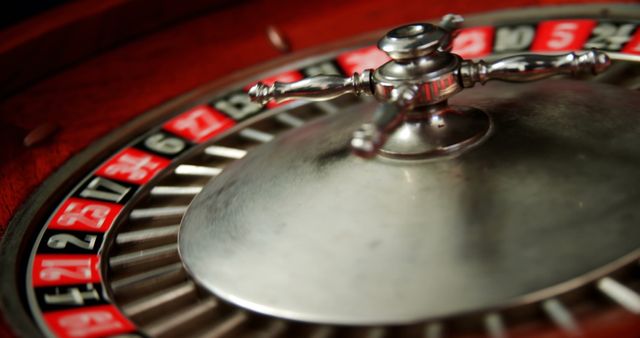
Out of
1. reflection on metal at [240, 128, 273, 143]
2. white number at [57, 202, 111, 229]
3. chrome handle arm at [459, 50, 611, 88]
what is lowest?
reflection on metal at [240, 128, 273, 143]

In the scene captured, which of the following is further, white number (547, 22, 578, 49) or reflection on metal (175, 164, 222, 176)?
white number (547, 22, 578, 49)

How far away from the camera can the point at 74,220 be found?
1.24 metres

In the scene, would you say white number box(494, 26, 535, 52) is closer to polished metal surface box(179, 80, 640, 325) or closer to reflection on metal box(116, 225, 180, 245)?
polished metal surface box(179, 80, 640, 325)

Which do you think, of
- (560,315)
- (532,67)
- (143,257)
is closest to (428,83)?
(532,67)

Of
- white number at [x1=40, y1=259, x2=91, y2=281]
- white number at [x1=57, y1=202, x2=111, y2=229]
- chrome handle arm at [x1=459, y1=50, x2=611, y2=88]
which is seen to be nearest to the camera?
chrome handle arm at [x1=459, y1=50, x2=611, y2=88]

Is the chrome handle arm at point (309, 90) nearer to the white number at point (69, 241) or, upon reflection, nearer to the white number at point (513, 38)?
the white number at point (69, 241)

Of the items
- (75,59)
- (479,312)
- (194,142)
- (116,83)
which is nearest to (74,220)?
(194,142)

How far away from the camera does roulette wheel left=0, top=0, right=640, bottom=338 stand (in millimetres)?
851

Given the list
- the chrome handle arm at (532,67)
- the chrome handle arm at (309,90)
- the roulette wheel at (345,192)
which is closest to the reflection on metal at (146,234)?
the roulette wheel at (345,192)

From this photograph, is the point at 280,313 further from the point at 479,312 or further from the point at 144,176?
the point at 144,176

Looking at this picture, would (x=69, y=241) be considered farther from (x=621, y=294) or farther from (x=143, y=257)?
(x=621, y=294)

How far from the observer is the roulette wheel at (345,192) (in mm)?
851

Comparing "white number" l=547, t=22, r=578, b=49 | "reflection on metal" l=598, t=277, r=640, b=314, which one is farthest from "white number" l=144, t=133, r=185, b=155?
"reflection on metal" l=598, t=277, r=640, b=314

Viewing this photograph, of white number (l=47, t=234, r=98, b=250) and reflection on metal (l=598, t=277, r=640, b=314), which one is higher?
white number (l=47, t=234, r=98, b=250)
